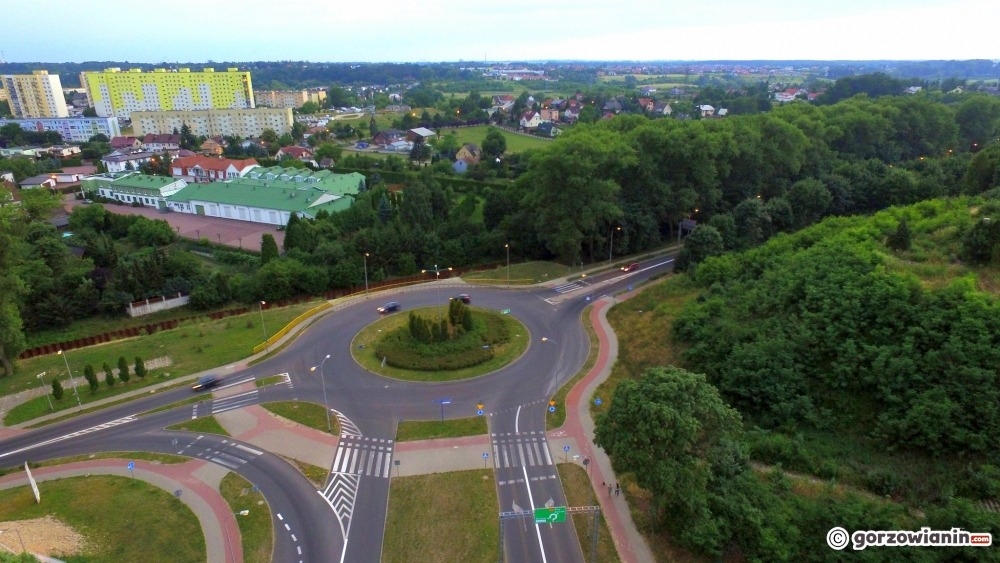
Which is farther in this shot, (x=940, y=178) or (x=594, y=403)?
(x=940, y=178)

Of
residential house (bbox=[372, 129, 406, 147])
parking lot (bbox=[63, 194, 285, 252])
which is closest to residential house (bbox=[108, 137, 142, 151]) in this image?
parking lot (bbox=[63, 194, 285, 252])

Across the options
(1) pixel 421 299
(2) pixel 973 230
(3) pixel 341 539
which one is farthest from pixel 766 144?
Answer: (3) pixel 341 539

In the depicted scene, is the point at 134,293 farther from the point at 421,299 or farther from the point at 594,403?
the point at 594,403

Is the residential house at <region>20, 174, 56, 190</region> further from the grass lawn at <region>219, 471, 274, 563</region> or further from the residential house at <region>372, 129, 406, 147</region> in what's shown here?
the grass lawn at <region>219, 471, 274, 563</region>

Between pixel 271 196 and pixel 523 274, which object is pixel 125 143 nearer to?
pixel 271 196

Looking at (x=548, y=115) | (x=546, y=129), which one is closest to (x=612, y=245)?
(x=546, y=129)

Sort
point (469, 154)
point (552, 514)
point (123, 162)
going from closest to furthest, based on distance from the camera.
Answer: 1. point (552, 514)
2. point (123, 162)
3. point (469, 154)
